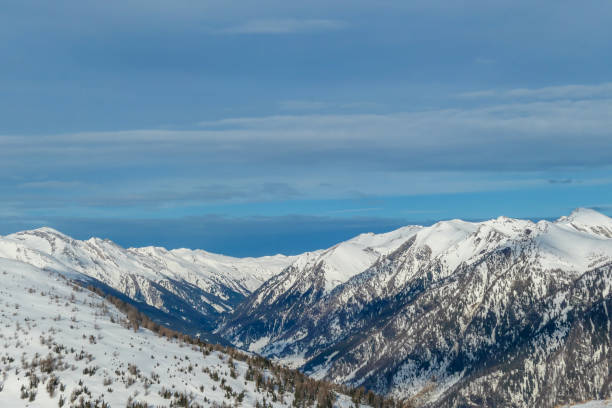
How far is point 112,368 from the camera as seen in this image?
71812mm

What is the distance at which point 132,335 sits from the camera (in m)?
88.9

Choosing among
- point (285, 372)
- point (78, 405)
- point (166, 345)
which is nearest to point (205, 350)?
point (166, 345)

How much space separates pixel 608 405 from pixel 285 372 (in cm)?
4086

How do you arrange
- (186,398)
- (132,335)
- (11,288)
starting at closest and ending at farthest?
(186,398), (132,335), (11,288)

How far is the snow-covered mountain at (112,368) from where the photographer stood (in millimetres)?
64500

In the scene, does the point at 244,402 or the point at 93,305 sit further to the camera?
the point at 93,305

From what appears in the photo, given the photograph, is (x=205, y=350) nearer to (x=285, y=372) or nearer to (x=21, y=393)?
(x=285, y=372)

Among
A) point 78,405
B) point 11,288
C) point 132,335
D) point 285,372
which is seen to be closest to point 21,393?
point 78,405

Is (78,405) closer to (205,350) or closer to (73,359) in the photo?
(73,359)

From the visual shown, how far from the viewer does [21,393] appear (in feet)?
204

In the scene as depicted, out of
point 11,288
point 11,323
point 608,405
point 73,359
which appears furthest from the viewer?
point 11,288

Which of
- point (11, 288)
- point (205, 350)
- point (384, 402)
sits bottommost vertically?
point (384, 402)

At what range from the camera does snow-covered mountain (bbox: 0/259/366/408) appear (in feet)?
212

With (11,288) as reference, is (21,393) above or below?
below
